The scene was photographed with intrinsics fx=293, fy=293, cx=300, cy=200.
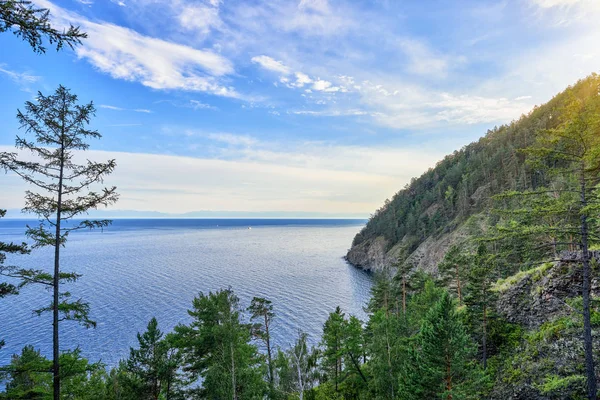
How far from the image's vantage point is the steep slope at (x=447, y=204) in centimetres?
7562

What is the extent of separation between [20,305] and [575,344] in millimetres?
76556

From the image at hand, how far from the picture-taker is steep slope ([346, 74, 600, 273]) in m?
75.6

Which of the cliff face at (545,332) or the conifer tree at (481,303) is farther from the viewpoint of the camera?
the conifer tree at (481,303)

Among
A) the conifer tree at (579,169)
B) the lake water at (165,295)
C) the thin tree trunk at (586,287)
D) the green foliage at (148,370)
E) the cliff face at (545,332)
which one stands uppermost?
the conifer tree at (579,169)

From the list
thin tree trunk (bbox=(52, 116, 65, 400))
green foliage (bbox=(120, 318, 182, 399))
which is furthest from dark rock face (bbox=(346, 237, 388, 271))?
thin tree trunk (bbox=(52, 116, 65, 400))

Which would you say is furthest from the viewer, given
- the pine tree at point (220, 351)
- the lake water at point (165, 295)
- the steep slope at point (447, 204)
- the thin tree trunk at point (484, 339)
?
the steep slope at point (447, 204)

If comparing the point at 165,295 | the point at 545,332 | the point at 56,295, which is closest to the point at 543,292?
the point at 545,332

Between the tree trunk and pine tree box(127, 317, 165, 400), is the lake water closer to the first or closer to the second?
pine tree box(127, 317, 165, 400)

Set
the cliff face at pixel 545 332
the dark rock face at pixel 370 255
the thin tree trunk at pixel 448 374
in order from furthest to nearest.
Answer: the dark rock face at pixel 370 255, the thin tree trunk at pixel 448 374, the cliff face at pixel 545 332

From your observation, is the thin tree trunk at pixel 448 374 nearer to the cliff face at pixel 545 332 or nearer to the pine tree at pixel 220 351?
the cliff face at pixel 545 332

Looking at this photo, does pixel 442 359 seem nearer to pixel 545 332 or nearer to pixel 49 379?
pixel 545 332

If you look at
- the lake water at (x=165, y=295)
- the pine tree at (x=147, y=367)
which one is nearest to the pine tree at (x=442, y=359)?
the pine tree at (x=147, y=367)

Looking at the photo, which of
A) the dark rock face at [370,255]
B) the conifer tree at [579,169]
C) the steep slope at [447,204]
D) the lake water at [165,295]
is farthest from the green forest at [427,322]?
the dark rock face at [370,255]

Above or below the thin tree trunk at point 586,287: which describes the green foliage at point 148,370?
below
